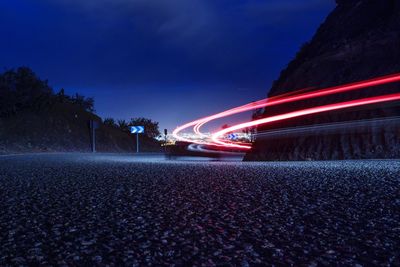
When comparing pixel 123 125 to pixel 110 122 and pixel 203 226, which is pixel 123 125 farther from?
pixel 203 226

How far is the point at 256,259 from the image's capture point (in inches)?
110

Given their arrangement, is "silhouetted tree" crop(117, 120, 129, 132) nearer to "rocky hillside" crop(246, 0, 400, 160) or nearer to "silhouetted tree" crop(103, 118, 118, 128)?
"silhouetted tree" crop(103, 118, 118, 128)

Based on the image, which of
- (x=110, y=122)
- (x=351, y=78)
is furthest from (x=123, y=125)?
(x=351, y=78)

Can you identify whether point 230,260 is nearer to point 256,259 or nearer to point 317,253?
point 256,259

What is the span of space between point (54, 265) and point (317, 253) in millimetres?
2154

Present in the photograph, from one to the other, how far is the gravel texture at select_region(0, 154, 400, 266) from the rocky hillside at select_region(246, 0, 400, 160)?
12284 millimetres

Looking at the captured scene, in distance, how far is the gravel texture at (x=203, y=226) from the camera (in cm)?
288

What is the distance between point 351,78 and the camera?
22.3 m

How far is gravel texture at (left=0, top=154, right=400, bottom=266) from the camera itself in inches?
113

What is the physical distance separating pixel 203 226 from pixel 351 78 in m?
21.3

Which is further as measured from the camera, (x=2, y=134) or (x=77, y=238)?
(x=2, y=134)

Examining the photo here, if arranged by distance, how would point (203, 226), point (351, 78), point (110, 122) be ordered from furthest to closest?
point (110, 122)
point (351, 78)
point (203, 226)

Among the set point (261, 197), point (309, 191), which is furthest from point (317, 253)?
point (309, 191)

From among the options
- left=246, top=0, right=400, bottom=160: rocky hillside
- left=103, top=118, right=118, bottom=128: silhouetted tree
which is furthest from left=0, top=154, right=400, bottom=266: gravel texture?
left=103, top=118, right=118, bottom=128: silhouetted tree
